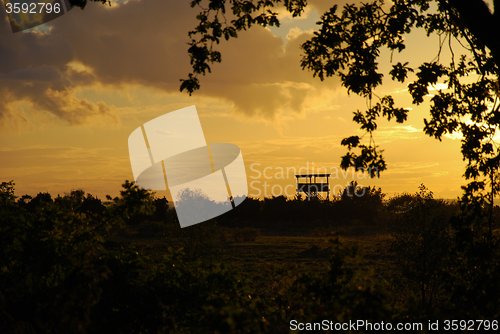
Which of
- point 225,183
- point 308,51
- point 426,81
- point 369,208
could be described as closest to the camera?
point 426,81

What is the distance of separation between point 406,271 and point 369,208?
54754mm

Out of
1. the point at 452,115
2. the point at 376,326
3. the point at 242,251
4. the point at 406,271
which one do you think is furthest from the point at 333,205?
the point at 376,326

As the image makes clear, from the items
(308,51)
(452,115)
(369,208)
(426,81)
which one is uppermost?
(308,51)

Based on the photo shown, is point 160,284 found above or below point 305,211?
above

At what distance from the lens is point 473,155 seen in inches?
280

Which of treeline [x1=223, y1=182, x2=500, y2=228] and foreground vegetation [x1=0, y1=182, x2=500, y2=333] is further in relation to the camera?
treeline [x1=223, y1=182, x2=500, y2=228]

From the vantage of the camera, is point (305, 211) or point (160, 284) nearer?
point (160, 284)

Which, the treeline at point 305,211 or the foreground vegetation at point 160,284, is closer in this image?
the foreground vegetation at point 160,284

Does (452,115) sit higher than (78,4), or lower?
lower

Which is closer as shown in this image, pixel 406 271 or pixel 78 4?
pixel 78 4

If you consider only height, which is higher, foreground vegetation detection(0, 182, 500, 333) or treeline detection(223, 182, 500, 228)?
foreground vegetation detection(0, 182, 500, 333)

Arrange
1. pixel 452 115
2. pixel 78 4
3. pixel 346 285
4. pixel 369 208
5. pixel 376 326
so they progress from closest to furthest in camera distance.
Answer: pixel 376 326, pixel 346 285, pixel 78 4, pixel 452 115, pixel 369 208

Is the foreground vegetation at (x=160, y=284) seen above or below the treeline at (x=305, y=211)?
above

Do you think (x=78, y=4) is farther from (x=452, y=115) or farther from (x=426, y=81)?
(x=452, y=115)
